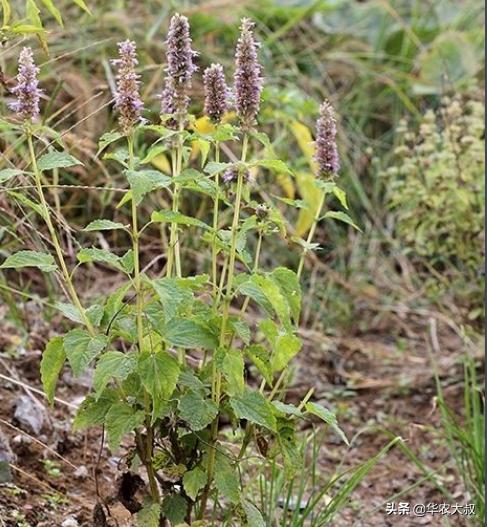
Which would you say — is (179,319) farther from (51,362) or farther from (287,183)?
(287,183)

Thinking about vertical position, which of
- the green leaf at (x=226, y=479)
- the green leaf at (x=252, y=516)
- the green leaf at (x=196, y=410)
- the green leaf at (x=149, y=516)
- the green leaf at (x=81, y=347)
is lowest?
the green leaf at (x=252, y=516)

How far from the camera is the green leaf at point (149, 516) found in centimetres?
155

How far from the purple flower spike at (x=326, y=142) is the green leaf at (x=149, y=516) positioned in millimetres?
572

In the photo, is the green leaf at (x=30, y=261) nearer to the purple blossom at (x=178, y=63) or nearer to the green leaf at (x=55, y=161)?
the green leaf at (x=55, y=161)

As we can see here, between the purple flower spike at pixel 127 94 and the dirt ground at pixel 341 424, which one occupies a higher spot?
the purple flower spike at pixel 127 94

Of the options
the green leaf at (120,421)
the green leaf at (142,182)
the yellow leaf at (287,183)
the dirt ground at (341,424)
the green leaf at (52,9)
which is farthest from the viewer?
the yellow leaf at (287,183)

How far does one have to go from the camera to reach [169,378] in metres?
1.41

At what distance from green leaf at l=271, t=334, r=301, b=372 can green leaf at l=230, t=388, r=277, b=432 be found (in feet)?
0.20

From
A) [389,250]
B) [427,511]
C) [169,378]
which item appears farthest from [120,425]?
[389,250]

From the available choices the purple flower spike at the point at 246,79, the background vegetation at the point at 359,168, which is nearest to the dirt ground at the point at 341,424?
the background vegetation at the point at 359,168

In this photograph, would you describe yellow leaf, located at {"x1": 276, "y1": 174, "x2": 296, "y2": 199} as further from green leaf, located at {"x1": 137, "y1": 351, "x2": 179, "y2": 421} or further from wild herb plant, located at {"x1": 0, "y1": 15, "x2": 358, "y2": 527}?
green leaf, located at {"x1": 137, "y1": 351, "x2": 179, "y2": 421}

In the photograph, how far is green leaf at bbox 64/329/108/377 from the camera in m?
1.41

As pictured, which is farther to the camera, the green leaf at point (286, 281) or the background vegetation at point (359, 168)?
the background vegetation at point (359, 168)

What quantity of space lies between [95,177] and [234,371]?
171 cm
